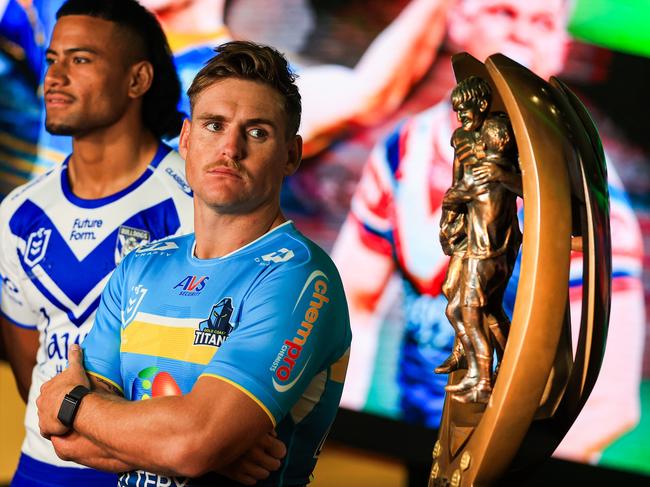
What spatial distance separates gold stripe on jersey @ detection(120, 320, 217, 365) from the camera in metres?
1.32

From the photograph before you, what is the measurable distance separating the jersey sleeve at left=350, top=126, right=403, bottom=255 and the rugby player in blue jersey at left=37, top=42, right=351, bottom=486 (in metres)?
1.82

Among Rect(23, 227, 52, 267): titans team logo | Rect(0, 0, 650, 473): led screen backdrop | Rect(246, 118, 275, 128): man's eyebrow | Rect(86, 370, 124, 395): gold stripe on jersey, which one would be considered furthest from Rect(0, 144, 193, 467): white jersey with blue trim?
Rect(0, 0, 650, 473): led screen backdrop

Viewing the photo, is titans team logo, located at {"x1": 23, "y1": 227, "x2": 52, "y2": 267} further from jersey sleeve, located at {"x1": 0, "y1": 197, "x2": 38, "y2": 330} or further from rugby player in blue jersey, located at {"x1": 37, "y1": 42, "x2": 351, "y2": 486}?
rugby player in blue jersey, located at {"x1": 37, "y1": 42, "x2": 351, "y2": 486}

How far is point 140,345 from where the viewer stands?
137cm

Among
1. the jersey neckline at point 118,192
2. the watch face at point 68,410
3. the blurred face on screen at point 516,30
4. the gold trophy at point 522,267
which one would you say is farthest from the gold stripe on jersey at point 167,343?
the blurred face on screen at point 516,30

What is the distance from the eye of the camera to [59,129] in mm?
1991

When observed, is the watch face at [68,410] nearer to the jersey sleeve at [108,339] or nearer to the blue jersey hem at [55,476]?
the jersey sleeve at [108,339]

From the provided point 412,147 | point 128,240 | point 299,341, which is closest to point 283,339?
point 299,341

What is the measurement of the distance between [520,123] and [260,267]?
1.51 ft

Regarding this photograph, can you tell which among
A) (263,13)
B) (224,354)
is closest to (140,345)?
(224,354)

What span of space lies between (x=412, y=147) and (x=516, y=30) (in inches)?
20.8

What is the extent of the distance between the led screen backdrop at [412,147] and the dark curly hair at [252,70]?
4.93 feet

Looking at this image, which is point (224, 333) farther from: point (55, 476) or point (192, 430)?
point (55, 476)

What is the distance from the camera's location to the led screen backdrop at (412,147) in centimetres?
282
